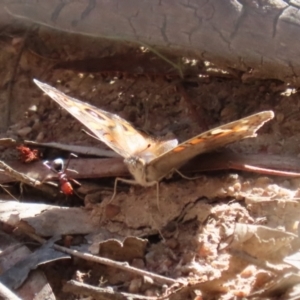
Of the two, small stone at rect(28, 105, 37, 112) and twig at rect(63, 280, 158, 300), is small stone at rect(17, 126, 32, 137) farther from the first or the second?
twig at rect(63, 280, 158, 300)

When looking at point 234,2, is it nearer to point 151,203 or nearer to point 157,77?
point 157,77

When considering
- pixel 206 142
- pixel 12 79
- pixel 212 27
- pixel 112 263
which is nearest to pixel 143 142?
pixel 206 142

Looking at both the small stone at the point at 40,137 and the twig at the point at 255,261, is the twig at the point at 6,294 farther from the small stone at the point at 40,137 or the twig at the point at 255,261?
the small stone at the point at 40,137

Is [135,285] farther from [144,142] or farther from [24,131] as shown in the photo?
[24,131]

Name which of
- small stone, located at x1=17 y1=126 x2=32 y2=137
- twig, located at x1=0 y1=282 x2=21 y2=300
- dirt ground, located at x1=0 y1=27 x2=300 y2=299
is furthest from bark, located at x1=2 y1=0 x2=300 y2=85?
twig, located at x1=0 y1=282 x2=21 y2=300

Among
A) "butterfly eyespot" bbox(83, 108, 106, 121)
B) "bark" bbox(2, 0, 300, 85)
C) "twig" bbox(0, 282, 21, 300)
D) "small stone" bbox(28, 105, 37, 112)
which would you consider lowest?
"small stone" bbox(28, 105, 37, 112)

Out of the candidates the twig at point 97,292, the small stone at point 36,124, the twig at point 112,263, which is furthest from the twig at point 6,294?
the small stone at point 36,124
